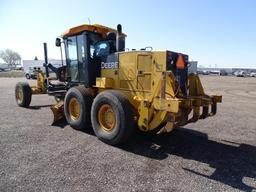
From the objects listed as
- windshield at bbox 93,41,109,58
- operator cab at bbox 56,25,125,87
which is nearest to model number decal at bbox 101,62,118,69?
operator cab at bbox 56,25,125,87

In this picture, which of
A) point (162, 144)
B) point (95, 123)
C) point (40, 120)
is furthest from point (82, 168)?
point (40, 120)

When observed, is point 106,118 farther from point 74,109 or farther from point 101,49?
point 101,49

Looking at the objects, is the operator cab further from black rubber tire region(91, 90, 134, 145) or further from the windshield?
black rubber tire region(91, 90, 134, 145)

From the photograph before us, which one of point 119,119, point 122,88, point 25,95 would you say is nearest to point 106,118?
point 119,119

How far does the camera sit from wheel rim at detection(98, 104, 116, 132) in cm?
600

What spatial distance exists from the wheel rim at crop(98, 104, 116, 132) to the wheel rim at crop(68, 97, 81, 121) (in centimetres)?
134

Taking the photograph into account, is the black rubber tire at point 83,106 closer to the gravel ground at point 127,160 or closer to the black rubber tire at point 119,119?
the gravel ground at point 127,160

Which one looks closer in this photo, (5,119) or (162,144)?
(162,144)

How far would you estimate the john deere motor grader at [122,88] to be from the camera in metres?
5.27

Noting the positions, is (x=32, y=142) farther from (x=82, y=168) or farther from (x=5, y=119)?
(x=5, y=119)

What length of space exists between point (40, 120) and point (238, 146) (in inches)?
240

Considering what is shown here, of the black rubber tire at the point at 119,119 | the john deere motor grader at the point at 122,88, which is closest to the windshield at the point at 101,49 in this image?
the john deere motor grader at the point at 122,88

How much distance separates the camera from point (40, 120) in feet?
27.1

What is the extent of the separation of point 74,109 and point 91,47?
1938mm
